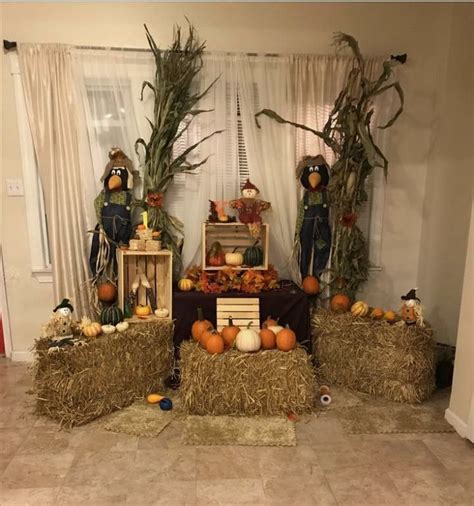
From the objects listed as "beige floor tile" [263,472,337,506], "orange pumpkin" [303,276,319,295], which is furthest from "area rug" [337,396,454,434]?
"orange pumpkin" [303,276,319,295]

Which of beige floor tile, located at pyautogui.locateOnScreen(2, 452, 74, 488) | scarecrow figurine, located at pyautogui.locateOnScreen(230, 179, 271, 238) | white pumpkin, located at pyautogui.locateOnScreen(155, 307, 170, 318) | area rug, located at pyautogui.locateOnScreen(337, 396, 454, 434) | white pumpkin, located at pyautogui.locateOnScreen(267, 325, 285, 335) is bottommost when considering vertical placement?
area rug, located at pyautogui.locateOnScreen(337, 396, 454, 434)

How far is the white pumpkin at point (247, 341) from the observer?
254cm

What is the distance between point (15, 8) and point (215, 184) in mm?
1804

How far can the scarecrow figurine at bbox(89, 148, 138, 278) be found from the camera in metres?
2.96

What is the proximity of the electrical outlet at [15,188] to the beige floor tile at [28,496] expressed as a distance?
199cm

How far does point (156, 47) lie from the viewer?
2.95m

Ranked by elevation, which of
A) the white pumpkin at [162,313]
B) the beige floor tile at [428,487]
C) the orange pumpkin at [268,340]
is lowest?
the beige floor tile at [428,487]

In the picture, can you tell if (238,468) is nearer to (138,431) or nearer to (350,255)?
(138,431)

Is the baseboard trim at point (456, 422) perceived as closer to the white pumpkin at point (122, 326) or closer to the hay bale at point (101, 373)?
the hay bale at point (101, 373)

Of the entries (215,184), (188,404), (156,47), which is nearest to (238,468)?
(188,404)

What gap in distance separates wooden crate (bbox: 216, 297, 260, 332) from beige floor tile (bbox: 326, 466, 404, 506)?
1.03m

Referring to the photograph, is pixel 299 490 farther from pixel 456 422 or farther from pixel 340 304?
pixel 340 304

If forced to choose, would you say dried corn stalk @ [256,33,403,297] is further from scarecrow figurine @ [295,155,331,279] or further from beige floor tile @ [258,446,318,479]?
beige floor tile @ [258,446,318,479]

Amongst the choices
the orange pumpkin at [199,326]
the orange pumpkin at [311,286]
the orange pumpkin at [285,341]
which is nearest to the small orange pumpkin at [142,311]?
the orange pumpkin at [199,326]
